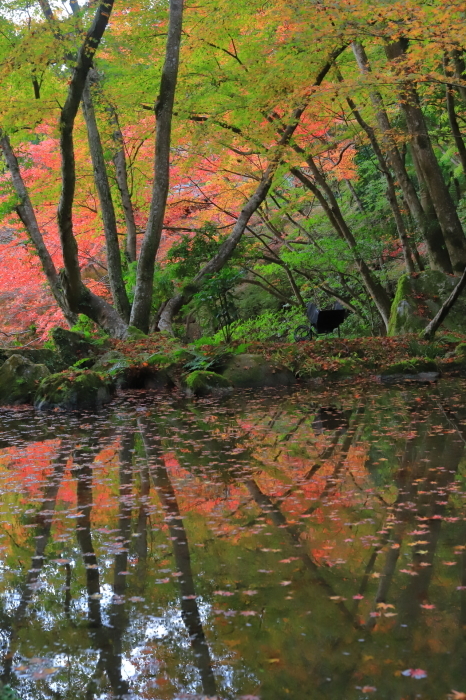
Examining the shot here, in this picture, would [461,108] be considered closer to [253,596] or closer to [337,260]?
[337,260]

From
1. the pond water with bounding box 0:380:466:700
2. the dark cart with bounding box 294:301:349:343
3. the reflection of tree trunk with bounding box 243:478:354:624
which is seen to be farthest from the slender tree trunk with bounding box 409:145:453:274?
the reflection of tree trunk with bounding box 243:478:354:624

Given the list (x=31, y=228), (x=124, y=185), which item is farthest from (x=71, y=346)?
(x=124, y=185)

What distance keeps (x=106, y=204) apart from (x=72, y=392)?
5064mm

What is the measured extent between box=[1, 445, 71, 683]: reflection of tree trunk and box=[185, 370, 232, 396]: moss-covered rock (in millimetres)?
3878

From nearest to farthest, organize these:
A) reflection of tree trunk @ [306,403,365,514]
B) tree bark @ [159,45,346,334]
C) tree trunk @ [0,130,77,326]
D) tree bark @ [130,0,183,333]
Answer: reflection of tree trunk @ [306,403,365,514]
tree bark @ [130,0,183,333]
tree bark @ [159,45,346,334]
tree trunk @ [0,130,77,326]

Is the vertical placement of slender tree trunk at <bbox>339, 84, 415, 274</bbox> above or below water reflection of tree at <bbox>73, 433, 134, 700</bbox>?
above

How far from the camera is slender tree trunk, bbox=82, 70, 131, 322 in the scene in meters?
11.6

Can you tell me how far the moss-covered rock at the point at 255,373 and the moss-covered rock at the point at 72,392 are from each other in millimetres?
2075

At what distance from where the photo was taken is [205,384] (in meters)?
9.07

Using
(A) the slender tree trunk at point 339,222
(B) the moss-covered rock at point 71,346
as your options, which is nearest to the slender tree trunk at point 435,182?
(A) the slender tree trunk at point 339,222

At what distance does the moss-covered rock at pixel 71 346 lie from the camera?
10406 millimetres

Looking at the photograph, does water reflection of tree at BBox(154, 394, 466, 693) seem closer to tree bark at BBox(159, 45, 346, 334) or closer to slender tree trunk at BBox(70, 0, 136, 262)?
tree bark at BBox(159, 45, 346, 334)

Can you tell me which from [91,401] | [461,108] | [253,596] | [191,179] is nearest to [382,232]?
[461,108]

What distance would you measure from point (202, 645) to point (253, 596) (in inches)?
14.8
